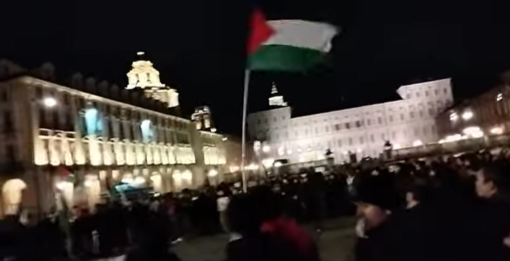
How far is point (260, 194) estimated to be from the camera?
5859 millimetres

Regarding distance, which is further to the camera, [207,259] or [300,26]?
[207,259]

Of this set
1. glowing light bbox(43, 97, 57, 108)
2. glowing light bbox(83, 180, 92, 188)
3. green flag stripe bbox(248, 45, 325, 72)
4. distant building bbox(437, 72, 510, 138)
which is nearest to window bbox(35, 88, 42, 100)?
glowing light bbox(43, 97, 57, 108)

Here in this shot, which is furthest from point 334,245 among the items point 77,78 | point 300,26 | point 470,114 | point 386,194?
point 470,114

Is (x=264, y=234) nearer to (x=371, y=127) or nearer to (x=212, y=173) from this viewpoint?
(x=212, y=173)

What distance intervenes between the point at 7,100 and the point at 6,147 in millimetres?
3229

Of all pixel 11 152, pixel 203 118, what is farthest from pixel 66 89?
pixel 203 118

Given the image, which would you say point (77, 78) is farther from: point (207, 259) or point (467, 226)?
point (467, 226)

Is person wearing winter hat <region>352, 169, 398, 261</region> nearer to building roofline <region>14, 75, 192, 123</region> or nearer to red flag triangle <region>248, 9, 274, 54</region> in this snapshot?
red flag triangle <region>248, 9, 274, 54</region>

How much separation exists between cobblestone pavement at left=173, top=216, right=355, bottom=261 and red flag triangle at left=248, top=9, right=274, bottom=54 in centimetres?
Answer: 372

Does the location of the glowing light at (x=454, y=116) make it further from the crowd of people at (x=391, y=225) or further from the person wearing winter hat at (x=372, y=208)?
the person wearing winter hat at (x=372, y=208)

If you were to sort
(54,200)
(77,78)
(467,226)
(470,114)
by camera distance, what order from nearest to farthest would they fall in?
(467,226) → (54,200) → (77,78) → (470,114)

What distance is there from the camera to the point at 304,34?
51.5 feet

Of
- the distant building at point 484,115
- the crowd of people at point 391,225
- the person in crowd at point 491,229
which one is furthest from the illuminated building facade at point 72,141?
the distant building at point 484,115

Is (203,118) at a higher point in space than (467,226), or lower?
higher
